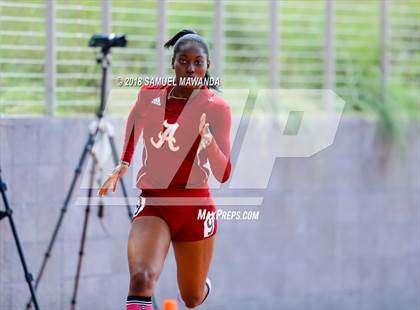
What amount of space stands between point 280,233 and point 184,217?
13.1 feet

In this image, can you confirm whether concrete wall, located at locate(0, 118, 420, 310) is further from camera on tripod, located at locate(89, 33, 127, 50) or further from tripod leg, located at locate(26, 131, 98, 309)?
camera on tripod, located at locate(89, 33, 127, 50)

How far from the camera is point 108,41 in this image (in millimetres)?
9672

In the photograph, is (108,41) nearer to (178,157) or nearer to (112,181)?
(178,157)

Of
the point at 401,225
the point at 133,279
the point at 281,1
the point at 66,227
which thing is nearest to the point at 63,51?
the point at 66,227

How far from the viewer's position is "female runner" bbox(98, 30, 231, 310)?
7746 millimetres

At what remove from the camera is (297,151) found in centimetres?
1181

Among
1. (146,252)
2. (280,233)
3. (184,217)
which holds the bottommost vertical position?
(280,233)

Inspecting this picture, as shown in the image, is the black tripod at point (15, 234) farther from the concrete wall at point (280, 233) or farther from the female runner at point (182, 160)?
the female runner at point (182, 160)

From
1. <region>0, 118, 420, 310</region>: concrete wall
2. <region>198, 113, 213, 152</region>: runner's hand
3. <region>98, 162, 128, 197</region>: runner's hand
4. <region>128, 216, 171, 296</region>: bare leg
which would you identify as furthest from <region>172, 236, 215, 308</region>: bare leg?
<region>0, 118, 420, 310</region>: concrete wall

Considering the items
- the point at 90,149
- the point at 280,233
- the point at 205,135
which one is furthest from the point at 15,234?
the point at 280,233

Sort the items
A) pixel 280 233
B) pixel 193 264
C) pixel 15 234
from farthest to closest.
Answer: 1. pixel 280 233
2. pixel 15 234
3. pixel 193 264

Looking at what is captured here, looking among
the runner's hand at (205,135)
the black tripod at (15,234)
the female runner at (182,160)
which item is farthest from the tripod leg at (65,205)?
the runner's hand at (205,135)

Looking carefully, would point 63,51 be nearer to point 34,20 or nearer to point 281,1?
point 34,20

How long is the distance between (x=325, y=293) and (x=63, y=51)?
151 inches
